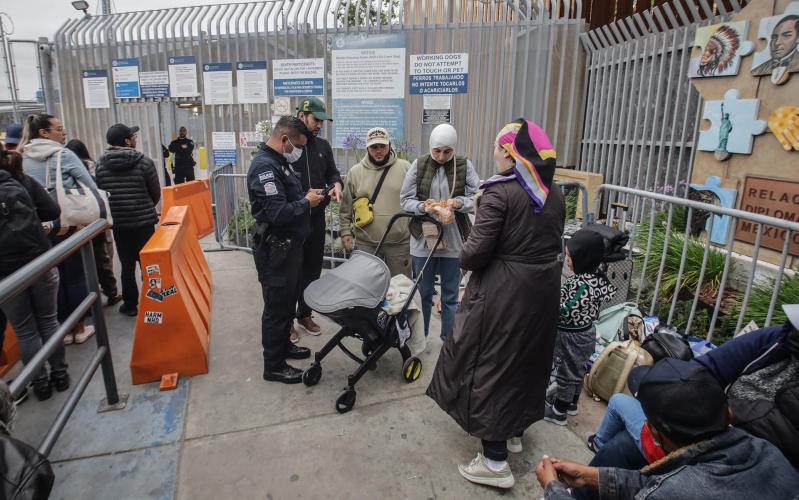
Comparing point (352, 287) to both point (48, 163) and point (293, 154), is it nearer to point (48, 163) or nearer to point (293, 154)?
point (293, 154)

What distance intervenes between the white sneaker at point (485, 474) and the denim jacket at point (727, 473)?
1075mm

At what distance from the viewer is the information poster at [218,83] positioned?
8.15 m

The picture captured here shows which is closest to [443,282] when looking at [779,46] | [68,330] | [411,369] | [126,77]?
[411,369]

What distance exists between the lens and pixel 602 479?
5.44 ft

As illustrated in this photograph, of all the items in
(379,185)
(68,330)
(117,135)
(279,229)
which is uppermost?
(117,135)

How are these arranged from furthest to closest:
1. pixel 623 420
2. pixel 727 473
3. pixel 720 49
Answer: pixel 720 49 < pixel 623 420 < pixel 727 473

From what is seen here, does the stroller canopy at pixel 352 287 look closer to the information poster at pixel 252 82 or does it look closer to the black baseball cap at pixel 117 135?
the black baseball cap at pixel 117 135

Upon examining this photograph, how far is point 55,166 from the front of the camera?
12.6 ft

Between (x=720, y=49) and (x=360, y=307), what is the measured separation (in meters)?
4.68

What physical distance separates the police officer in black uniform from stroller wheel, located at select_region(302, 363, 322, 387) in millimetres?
93

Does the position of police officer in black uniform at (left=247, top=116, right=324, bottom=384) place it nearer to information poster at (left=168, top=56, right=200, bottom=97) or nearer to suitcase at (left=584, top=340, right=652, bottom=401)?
suitcase at (left=584, top=340, right=652, bottom=401)

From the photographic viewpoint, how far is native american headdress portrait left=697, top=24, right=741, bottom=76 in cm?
461

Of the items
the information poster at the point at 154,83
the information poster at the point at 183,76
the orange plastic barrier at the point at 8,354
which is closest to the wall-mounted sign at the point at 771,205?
the orange plastic barrier at the point at 8,354

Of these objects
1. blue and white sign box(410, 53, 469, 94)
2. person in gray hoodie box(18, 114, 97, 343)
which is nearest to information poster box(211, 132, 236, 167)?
blue and white sign box(410, 53, 469, 94)
